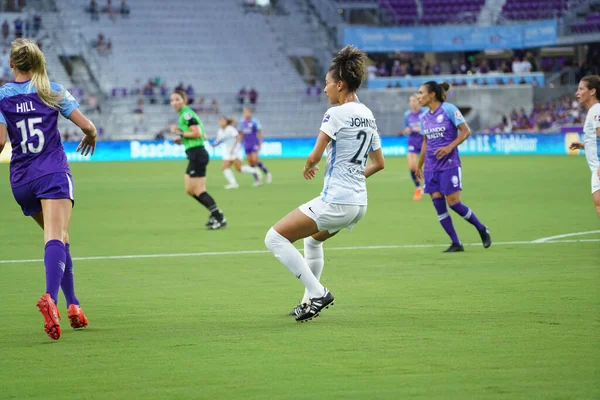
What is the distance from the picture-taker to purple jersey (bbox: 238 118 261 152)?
3017 centimetres

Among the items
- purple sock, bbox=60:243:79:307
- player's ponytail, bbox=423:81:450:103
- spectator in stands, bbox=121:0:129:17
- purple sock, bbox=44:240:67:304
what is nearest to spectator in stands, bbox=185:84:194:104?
spectator in stands, bbox=121:0:129:17

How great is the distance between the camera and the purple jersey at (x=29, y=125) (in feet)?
24.8

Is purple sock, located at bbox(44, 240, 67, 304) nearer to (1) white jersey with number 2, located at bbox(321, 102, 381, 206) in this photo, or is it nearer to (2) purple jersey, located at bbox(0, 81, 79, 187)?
(2) purple jersey, located at bbox(0, 81, 79, 187)

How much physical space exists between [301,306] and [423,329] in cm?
110

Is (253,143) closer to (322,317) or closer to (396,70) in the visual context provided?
(322,317)

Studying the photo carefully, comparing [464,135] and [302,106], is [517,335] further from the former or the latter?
[302,106]

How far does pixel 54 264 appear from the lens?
7.47 meters

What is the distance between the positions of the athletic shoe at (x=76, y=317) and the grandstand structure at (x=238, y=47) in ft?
132

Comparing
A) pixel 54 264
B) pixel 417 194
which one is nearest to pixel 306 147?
pixel 417 194

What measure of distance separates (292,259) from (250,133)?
22.7m

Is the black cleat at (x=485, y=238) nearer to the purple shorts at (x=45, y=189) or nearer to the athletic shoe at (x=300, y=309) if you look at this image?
the athletic shoe at (x=300, y=309)

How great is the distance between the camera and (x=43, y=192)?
7.58m

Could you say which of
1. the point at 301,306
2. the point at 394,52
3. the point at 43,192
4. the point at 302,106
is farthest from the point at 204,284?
the point at 394,52

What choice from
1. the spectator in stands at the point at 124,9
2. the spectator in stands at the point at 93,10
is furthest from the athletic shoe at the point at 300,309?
the spectator in stands at the point at 124,9
